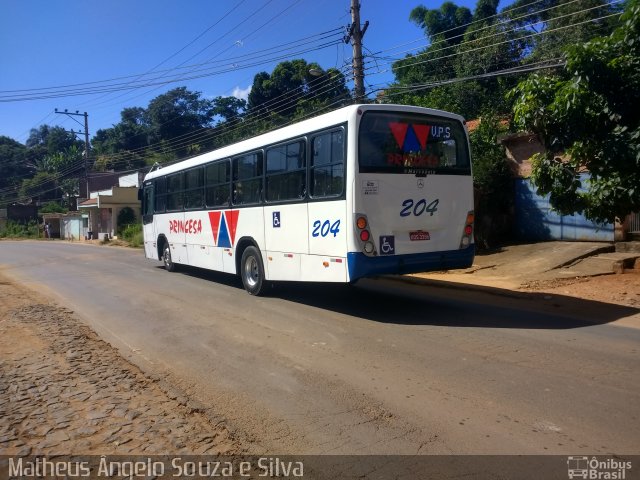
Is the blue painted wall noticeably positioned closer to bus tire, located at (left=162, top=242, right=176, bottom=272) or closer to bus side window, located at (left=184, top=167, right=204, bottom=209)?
bus side window, located at (left=184, top=167, right=204, bottom=209)

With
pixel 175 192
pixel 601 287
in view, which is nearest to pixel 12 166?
pixel 175 192

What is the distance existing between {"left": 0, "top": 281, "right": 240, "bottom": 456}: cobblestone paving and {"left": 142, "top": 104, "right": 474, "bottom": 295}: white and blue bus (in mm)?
3437

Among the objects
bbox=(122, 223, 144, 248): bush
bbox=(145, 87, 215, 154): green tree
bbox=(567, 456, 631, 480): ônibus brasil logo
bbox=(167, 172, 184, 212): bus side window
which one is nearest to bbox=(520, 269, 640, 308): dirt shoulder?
bbox=(567, 456, 631, 480): ônibus brasil logo

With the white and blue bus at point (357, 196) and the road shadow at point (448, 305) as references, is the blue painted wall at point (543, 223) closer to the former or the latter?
the road shadow at point (448, 305)

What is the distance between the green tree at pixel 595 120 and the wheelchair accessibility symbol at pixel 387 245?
3895mm

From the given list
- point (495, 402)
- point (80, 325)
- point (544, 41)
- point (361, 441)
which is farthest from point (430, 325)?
point (544, 41)

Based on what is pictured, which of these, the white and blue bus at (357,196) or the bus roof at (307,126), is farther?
the bus roof at (307,126)

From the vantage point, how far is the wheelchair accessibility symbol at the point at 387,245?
25.2ft

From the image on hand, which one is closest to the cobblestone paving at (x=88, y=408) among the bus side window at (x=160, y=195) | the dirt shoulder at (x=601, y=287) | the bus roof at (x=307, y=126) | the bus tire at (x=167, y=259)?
the bus roof at (x=307, y=126)

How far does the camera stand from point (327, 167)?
8.09 m

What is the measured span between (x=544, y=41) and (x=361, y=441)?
82.7 ft

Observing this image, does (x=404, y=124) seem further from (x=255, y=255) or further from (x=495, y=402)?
(x=495, y=402)

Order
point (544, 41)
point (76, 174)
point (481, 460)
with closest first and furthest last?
point (481, 460) < point (544, 41) < point (76, 174)

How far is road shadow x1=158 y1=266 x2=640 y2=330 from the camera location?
7.74m
